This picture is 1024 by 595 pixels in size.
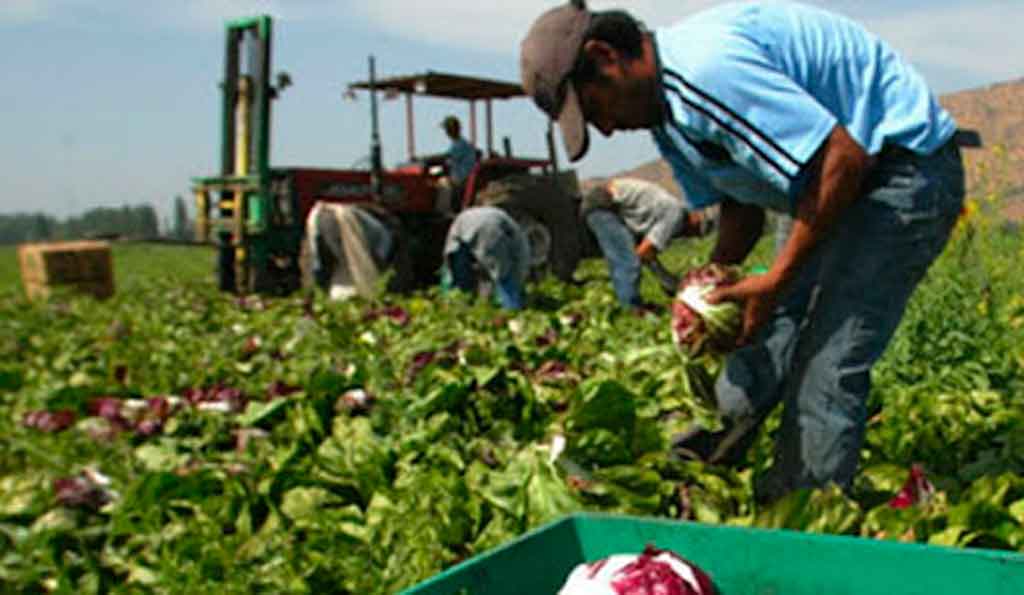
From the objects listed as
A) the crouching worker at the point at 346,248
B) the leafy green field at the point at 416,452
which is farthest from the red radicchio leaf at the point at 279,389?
the crouching worker at the point at 346,248

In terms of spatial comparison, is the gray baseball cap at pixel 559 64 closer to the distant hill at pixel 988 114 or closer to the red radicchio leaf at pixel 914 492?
the red radicchio leaf at pixel 914 492

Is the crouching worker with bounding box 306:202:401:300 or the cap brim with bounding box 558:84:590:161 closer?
the cap brim with bounding box 558:84:590:161

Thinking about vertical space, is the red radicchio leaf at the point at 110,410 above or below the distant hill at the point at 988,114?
below

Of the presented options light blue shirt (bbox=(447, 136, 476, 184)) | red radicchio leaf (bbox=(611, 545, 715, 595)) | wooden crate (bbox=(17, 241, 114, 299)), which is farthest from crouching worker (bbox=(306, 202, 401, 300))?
red radicchio leaf (bbox=(611, 545, 715, 595))

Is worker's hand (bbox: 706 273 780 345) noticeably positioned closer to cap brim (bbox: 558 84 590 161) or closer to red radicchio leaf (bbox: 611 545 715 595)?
cap brim (bbox: 558 84 590 161)

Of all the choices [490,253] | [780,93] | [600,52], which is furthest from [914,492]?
[490,253]

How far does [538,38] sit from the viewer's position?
2.54 m

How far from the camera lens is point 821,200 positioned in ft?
7.97

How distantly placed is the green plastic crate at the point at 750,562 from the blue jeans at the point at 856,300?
2.82 ft

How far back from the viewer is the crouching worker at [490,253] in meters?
7.68

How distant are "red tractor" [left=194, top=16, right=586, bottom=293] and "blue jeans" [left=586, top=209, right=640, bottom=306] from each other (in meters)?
2.64

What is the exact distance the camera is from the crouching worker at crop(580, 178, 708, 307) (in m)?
7.93

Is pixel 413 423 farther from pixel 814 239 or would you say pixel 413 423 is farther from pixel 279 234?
pixel 279 234

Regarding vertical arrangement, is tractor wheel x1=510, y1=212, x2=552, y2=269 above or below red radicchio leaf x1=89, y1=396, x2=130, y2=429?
above
